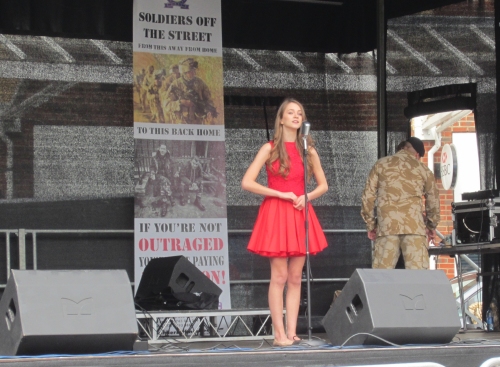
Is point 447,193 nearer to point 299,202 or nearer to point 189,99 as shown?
point 189,99

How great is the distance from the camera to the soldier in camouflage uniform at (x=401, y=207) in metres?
5.83

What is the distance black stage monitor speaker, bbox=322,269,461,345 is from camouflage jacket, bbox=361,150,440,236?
178 centimetres

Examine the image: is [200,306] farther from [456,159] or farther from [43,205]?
[456,159]

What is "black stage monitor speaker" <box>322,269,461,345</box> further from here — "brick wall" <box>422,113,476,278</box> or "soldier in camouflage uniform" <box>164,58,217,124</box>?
"brick wall" <box>422,113,476,278</box>

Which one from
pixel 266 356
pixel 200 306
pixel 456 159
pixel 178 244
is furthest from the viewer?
pixel 456 159

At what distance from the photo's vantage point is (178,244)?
684 cm

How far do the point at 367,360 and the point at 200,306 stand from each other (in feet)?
7.43

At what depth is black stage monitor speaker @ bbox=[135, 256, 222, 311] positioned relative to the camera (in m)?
5.45

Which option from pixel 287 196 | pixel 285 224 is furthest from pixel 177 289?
pixel 287 196

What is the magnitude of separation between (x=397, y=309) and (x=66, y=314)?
147 centimetres

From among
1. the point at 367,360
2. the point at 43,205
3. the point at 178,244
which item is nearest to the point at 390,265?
the point at 178,244

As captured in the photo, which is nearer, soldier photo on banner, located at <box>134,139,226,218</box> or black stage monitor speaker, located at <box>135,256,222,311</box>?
black stage monitor speaker, located at <box>135,256,222,311</box>

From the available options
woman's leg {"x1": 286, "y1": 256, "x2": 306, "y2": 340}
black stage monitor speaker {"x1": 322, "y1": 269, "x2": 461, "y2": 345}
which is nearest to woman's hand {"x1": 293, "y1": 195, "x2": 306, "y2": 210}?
woman's leg {"x1": 286, "y1": 256, "x2": 306, "y2": 340}

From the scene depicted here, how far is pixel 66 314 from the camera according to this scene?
3467 mm
